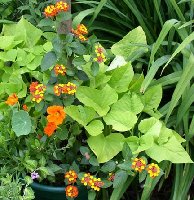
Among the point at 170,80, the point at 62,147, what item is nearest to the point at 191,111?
the point at 170,80

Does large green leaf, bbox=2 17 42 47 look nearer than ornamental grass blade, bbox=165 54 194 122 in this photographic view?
No

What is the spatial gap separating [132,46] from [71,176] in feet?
2.34

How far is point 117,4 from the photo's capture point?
2.92m

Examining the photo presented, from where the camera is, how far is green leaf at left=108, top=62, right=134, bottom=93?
2.37m

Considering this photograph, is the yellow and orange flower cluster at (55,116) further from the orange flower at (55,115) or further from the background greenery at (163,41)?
the background greenery at (163,41)

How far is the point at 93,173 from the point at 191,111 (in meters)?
0.51

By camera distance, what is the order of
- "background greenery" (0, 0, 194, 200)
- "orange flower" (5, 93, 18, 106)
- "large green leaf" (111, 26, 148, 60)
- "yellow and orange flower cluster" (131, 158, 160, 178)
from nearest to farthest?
"yellow and orange flower cluster" (131, 158, 160, 178), "orange flower" (5, 93, 18, 106), "background greenery" (0, 0, 194, 200), "large green leaf" (111, 26, 148, 60)

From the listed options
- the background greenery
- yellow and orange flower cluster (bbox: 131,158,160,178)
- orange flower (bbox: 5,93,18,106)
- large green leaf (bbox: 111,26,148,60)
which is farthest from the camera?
large green leaf (bbox: 111,26,148,60)

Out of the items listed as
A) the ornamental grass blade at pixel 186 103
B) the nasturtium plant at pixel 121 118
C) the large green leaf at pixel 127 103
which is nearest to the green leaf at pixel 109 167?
the nasturtium plant at pixel 121 118

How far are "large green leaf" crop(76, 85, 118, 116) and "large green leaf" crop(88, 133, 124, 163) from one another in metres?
0.11

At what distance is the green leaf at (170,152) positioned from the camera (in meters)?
2.22

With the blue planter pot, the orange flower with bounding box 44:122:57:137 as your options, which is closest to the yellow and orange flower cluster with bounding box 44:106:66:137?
the orange flower with bounding box 44:122:57:137

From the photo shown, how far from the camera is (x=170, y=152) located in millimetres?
2242

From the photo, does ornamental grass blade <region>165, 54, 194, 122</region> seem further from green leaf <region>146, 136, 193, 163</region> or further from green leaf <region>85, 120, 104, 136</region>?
green leaf <region>85, 120, 104, 136</region>
